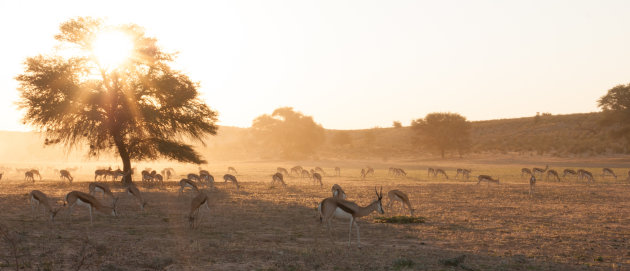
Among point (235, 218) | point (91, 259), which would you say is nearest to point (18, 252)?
point (91, 259)

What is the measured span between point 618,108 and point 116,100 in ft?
219

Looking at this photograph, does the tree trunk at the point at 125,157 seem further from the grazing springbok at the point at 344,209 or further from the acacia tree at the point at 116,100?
the grazing springbok at the point at 344,209

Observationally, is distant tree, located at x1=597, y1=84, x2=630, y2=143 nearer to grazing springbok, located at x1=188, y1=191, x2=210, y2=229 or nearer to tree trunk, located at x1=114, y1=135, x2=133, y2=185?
tree trunk, located at x1=114, y1=135, x2=133, y2=185

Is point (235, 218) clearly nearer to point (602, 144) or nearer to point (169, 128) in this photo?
point (169, 128)

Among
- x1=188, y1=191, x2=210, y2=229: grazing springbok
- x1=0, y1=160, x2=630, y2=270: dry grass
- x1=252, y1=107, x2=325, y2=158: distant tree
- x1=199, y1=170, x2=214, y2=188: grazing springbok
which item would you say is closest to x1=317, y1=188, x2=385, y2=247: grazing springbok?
x1=0, y1=160, x2=630, y2=270: dry grass

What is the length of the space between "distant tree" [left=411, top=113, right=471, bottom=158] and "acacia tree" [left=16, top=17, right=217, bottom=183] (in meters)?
56.5

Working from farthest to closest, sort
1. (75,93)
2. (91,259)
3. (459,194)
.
Result: 1. (75,93)
2. (459,194)
3. (91,259)

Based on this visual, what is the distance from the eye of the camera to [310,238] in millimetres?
13062

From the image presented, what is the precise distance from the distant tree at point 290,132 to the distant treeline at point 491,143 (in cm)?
160

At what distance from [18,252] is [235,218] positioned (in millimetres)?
7390

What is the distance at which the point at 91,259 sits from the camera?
1005cm

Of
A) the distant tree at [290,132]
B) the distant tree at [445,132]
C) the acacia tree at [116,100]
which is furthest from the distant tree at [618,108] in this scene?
Answer: the acacia tree at [116,100]

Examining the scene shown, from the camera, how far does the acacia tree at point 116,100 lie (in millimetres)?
29781

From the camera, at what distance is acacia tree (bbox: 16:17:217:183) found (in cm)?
2978
